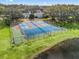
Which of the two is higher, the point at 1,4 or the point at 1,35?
the point at 1,4

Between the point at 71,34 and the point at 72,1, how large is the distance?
9.20 feet

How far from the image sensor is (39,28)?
10.3m

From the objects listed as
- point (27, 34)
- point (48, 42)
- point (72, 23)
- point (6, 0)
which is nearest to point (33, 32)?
point (27, 34)

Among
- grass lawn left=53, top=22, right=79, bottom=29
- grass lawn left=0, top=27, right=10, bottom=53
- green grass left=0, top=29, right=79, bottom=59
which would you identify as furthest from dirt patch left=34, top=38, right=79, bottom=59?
grass lawn left=53, top=22, right=79, bottom=29

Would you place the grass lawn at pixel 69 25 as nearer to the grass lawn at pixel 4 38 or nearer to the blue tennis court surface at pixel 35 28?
the blue tennis court surface at pixel 35 28

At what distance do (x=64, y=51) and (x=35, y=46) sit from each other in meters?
1.02

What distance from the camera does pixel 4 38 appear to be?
952 centimetres

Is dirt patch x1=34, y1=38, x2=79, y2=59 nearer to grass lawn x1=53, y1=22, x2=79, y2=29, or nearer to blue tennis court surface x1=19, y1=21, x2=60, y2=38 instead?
blue tennis court surface x1=19, y1=21, x2=60, y2=38

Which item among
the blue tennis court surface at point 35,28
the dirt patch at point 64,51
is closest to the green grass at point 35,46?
the dirt patch at point 64,51

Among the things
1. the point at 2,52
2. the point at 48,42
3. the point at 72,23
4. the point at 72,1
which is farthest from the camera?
the point at 72,1

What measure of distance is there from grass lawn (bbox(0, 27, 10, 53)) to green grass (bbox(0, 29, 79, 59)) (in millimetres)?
522

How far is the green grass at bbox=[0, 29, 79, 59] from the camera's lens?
23.7 feet

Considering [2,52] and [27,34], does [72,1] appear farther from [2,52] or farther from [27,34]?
[2,52]

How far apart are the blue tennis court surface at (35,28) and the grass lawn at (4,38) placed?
0.72m
